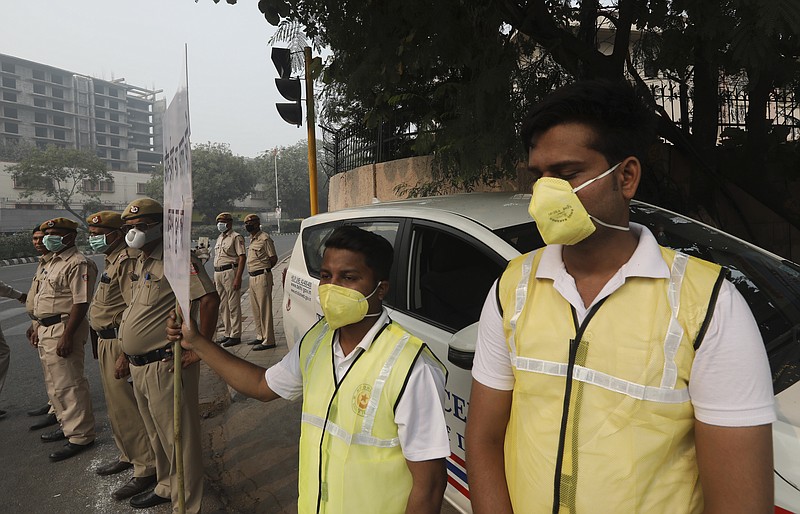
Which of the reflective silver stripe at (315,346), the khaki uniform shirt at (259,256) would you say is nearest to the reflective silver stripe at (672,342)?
the reflective silver stripe at (315,346)

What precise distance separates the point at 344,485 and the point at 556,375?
735mm

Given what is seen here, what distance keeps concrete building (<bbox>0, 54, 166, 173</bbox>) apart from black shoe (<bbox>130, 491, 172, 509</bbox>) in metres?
93.0

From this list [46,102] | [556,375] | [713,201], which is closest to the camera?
[556,375]

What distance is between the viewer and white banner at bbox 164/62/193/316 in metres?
1.80

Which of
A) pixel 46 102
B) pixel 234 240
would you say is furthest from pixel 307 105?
pixel 46 102

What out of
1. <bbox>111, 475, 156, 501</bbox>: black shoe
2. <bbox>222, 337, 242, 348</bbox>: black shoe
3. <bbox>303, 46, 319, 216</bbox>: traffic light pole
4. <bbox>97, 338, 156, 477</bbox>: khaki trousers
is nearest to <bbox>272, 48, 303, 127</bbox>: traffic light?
<bbox>303, 46, 319, 216</bbox>: traffic light pole

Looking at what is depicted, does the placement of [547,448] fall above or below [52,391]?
above

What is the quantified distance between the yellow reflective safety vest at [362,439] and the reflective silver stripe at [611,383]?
1.56 ft

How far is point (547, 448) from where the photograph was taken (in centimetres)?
112

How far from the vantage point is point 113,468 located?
3850mm

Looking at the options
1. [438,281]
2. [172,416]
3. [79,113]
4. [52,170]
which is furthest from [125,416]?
[79,113]

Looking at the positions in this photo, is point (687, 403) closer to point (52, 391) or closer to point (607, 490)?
point (607, 490)

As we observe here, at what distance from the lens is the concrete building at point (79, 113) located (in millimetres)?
87250

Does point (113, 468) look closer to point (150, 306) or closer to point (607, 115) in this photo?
point (150, 306)
